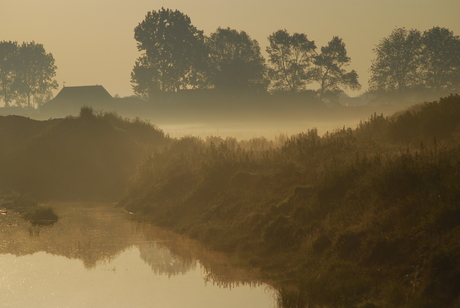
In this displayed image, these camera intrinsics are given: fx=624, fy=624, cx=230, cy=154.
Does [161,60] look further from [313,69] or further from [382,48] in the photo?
[382,48]

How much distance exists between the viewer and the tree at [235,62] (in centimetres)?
8256

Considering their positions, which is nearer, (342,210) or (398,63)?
(342,210)

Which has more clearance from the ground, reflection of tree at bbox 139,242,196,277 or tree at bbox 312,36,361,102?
tree at bbox 312,36,361,102

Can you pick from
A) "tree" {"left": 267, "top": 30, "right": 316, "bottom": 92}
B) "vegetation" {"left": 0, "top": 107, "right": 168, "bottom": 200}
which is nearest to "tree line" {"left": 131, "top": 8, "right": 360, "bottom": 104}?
"tree" {"left": 267, "top": 30, "right": 316, "bottom": 92}

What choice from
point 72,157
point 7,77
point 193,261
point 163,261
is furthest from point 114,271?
point 7,77

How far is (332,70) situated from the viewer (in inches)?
3127

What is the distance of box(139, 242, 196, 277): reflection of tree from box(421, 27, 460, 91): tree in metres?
61.5

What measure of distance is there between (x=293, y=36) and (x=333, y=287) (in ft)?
233

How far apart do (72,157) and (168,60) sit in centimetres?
4909

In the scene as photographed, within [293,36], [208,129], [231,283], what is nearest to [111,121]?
[208,129]

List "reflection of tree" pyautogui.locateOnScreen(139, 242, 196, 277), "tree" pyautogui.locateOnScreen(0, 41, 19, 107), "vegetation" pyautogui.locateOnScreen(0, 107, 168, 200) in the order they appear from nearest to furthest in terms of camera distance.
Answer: "reflection of tree" pyautogui.locateOnScreen(139, 242, 196, 277)
"vegetation" pyautogui.locateOnScreen(0, 107, 168, 200)
"tree" pyautogui.locateOnScreen(0, 41, 19, 107)

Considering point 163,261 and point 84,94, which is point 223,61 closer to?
point 84,94

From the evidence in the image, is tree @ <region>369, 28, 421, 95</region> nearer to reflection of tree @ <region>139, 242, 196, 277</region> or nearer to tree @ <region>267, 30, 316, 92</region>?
tree @ <region>267, 30, 316, 92</region>

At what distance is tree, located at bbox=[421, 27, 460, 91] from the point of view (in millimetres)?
75625
